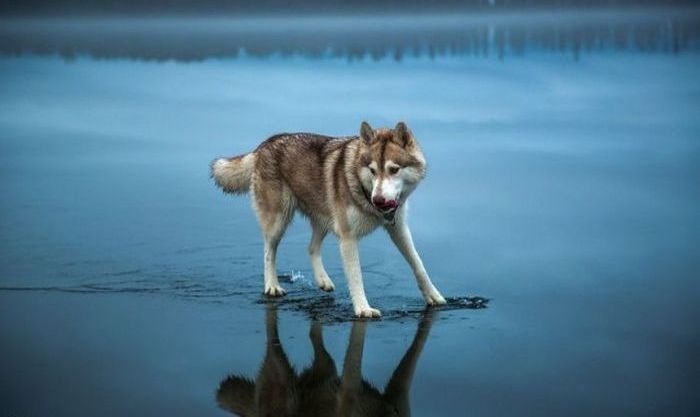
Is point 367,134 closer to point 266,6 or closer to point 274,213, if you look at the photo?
point 274,213

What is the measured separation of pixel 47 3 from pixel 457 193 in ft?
154

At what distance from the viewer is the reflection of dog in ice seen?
6738 millimetres

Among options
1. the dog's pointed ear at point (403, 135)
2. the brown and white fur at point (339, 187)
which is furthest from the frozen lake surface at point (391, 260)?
the dog's pointed ear at point (403, 135)

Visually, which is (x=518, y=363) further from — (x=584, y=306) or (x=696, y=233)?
(x=696, y=233)

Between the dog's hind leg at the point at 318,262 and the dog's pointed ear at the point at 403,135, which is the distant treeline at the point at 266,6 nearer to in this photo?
the dog's hind leg at the point at 318,262

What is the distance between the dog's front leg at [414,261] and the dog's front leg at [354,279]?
323 mm

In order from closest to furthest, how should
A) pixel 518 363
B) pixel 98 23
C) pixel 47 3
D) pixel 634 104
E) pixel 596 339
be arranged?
pixel 518 363 < pixel 596 339 < pixel 634 104 < pixel 98 23 < pixel 47 3

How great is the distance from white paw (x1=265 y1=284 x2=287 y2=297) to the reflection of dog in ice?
1.59 m

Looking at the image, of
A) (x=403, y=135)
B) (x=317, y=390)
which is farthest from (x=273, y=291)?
(x=317, y=390)

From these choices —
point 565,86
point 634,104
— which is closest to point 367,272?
point 634,104

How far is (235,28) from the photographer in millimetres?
42062

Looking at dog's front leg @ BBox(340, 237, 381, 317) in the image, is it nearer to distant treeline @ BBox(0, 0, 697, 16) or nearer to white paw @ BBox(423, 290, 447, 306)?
white paw @ BBox(423, 290, 447, 306)

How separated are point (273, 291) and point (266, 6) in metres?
46.3

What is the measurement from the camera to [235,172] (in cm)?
1044
